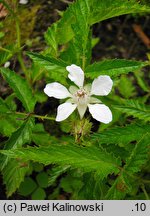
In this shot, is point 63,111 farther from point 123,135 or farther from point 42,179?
point 42,179

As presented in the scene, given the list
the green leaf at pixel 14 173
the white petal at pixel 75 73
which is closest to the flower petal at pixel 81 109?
the white petal at pixel 75 73

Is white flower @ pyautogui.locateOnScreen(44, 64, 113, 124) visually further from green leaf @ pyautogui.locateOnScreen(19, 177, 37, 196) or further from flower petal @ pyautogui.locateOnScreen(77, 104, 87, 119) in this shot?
green leaf @ pyautogui.locateOnScreen(19, 177, 37, 196)

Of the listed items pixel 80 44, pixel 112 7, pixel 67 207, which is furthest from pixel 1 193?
pixel 112 7

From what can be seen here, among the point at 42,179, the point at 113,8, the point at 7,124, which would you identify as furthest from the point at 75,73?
the point at 42,179

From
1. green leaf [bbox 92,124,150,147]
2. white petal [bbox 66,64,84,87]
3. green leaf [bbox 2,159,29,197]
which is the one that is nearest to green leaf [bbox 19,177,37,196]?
green leaf [bbox 2,159,29,197]

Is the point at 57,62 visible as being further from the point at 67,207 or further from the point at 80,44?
the point at 67,207

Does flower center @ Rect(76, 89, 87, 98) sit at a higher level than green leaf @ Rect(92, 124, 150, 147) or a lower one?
higher

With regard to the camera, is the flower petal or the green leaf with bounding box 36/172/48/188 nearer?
the flower petal
